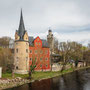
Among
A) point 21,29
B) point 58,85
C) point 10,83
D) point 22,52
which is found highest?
point 21,29

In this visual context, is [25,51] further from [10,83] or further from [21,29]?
[10,83]

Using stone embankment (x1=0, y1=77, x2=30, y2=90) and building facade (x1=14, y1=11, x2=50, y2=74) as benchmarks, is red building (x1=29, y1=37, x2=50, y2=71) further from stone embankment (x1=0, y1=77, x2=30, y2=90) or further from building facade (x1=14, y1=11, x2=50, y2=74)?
stone embankment (x1=0, y1=77, x2=30, y2=90)

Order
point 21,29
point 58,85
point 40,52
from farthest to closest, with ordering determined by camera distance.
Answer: point 40,52 → point 21,29 → point 58,85

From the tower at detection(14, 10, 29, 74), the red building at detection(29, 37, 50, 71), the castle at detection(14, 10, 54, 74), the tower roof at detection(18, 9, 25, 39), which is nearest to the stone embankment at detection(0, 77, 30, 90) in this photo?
the castle at detection(14, 10, 54, 74)

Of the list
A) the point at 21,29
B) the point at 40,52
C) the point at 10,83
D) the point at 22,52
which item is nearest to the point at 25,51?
the point at 22,52

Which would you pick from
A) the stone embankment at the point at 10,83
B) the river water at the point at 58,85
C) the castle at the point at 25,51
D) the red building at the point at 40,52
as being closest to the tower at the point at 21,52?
the castle at the point at 25,51

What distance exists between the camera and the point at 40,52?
46719 millimetres

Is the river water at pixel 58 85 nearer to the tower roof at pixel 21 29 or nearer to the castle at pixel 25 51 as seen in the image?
the castle at pixel 25 51

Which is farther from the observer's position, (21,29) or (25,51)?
(21,29)

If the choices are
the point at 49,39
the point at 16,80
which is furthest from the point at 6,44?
the point at 16,80

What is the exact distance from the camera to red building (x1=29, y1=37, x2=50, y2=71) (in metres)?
45.5

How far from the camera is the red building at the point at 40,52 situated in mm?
45500

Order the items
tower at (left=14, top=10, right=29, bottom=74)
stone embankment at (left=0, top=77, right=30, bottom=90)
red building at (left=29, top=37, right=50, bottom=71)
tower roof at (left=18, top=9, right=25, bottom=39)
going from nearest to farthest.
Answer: stone embankment at (left=0, top=77, right=30, bottom=90) < tower at (left=14, top=10, right=29, bottom=74) < tower roof at (left=18, top=9, right=25, bottom=39) < red building at (left=29, top=37, right=50, bottom=71)

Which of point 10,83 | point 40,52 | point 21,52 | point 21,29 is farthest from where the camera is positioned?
point 40,52
